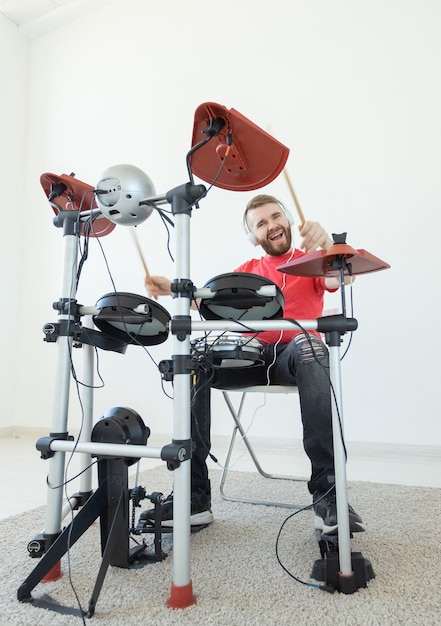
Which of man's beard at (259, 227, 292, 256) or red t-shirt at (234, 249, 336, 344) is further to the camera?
man's beard at (259, 227, 292, 256)

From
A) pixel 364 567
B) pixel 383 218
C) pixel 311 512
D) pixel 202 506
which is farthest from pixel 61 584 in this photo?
pixel 383 218

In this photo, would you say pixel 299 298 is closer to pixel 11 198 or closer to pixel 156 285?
pixel 156 285

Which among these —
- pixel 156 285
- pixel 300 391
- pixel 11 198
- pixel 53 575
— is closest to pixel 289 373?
pixel 300 391

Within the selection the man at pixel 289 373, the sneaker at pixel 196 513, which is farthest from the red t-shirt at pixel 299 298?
the sneaker at pixel 196 513

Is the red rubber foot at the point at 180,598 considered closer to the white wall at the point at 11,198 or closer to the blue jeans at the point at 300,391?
the blue jeans at the point at 300,391

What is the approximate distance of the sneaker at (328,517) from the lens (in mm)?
1075

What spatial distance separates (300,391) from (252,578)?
445 millimetres

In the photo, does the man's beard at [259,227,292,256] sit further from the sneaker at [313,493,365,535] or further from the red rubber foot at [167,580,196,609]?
the red rubber foot at [167,580,196,609]

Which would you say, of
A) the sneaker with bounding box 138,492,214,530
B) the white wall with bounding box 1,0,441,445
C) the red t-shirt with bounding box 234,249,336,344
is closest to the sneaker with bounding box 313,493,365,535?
the sneaker with bounding box 138,492,214,530

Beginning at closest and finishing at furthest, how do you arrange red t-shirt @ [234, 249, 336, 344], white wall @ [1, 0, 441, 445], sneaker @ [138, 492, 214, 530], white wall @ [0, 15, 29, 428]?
sneaker @ [138, 492, 214, 530] → red t-shirt @ [234, 249, 336, 344] → white wall @ [1, 0, 441, 445] → white wall @ [0, 15, 29, 428]

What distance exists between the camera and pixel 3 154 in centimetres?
342

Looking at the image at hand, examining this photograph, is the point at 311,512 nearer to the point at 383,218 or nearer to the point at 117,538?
the point at 117,538

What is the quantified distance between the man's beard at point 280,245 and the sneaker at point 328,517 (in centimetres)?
89

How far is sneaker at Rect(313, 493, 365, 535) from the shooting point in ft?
3.53
